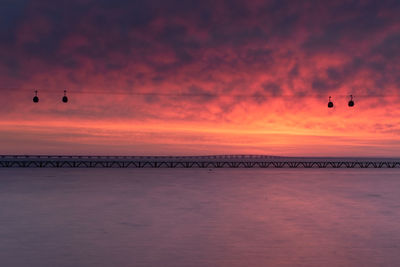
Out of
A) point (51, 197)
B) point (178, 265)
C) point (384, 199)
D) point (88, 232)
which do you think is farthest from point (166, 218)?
point (384, 199)

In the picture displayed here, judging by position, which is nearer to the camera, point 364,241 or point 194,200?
point 364,241

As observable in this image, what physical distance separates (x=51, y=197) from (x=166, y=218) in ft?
37.3

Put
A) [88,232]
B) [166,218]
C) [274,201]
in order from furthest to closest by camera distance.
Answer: [274,201] < [166,218] < [88,232]

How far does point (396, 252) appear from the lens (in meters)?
11.5

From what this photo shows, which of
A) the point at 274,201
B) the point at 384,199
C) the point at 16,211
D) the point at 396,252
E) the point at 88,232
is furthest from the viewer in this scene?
the point at 384,199

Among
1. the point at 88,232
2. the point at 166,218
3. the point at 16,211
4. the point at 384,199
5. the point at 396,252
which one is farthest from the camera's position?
the point at 384,199

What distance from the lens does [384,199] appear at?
1034 inches

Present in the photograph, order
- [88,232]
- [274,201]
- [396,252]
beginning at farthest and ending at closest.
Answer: [274,201]
[88,232]
[396,252]

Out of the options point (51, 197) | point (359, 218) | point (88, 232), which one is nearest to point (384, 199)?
point (359, 218)

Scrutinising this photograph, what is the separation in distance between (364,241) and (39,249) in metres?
10.5

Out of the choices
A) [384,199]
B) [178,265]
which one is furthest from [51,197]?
[384,199]

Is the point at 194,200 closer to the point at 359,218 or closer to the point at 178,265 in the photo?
the point at 359,218

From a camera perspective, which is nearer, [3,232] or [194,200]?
[3,232]

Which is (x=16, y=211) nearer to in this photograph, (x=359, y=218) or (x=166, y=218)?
(x=166, y=218)
